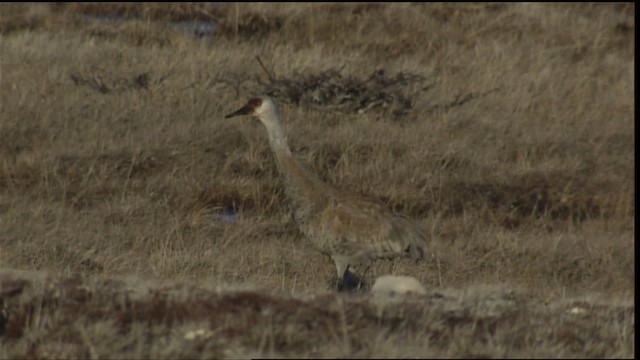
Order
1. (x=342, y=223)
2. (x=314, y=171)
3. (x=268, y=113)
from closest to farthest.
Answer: (x=342, y=223) → (x=268, y=113) → (x=314, y=171)

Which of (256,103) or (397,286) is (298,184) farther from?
(397,286)

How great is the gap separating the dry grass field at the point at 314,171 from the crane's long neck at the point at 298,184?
1.56ft

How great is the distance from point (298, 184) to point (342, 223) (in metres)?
0.31

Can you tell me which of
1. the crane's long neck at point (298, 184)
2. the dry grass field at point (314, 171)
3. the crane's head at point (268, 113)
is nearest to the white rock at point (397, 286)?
the dry grass field at point (314, 171)

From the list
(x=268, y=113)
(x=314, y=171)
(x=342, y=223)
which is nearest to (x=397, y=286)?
(x=342, y=223)

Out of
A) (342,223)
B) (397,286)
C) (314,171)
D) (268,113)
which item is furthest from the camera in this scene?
(314,171)

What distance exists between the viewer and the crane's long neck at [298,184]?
708 cm

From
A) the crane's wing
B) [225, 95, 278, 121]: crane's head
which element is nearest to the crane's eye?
[225, 95, 278, 121]: crane's head

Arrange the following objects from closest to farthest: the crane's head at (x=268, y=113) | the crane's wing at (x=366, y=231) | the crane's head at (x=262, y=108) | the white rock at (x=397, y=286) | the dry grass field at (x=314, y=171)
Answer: the dry grass field at (x=314, y=171)
the white rock at (x=397, y=286)
the crane's wing at (x=366, y=231)
the crane's head at (x=268, y=113)
the crane's head at (x=262, y=108)

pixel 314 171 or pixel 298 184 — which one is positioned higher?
pixel 298 184

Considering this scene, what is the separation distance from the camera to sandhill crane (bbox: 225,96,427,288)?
278 inches

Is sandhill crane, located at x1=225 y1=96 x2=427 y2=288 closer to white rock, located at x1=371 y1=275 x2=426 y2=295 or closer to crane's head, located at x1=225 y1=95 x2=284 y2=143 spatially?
crane's head, located at x1=225 y1=95 x2=284 y2=143

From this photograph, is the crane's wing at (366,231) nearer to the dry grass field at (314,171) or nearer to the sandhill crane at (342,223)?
the sandhill crane at (342,223)

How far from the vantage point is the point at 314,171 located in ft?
35.3
